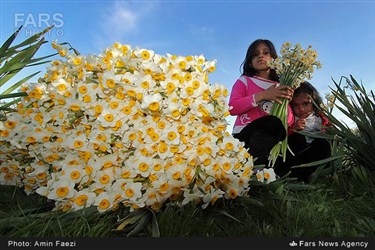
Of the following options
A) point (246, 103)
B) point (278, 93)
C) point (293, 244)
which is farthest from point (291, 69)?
point (293, 244)

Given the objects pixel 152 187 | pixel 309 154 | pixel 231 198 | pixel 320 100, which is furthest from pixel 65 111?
pixel 320 100

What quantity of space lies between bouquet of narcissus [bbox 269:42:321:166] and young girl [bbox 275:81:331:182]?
0.44 ft

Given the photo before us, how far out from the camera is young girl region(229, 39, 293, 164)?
3.08 m

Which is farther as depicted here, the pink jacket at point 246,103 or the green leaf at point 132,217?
the pink jacket at point 246,103

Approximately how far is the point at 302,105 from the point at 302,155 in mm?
627

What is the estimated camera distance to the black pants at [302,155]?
11.0 feet

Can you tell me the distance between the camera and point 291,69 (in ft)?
11.6

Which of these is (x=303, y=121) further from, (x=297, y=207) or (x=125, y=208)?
(x=125, y=208)

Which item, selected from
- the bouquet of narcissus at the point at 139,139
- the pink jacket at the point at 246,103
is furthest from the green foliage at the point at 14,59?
the pink jacket at the point at 246,103

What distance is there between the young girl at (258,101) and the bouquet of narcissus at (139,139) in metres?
0.79

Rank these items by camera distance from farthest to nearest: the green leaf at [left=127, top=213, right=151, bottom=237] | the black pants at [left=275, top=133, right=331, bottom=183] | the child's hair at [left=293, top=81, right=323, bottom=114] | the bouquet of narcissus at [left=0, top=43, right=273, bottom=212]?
the child's hair at [left=293, top=81, right=323, bottom=114] < the black pants at [left=275, top=133, right=331, bottom=183] < the bouquet of narcissus at [left=0, top=43, right=273, bottom=212] < the green leaf at [left=127, top=213, right=151, bottom=237]

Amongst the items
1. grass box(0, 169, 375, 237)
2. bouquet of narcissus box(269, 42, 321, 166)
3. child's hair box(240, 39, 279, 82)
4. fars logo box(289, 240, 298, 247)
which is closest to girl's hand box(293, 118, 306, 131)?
bouquet of narcissus box(269, 42, 321, 166)

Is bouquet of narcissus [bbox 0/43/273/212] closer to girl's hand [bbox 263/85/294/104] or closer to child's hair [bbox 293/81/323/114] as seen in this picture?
girl's hand [bbox 263/85/294/104]

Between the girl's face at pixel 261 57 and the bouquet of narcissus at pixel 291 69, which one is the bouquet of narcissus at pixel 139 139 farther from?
the girl's face at pixel 261 57
